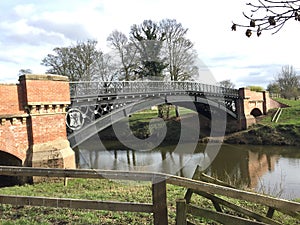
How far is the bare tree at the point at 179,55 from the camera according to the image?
92.3 feet

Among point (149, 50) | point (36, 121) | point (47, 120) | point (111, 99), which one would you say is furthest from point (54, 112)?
point (149, 50)

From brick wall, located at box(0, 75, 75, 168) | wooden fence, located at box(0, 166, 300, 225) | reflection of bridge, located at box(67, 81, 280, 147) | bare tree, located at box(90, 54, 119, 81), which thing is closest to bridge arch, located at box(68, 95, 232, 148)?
reflection of bridge, located at box(67, 81, 280, 147)

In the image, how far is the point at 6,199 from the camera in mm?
4082

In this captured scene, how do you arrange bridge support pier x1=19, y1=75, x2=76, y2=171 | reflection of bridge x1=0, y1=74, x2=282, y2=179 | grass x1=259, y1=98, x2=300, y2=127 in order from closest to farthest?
reflection of bridge x1=0, y1=74, x2=282, y2=179
bridge support pier x1=19, y1=75, x2=76, y2=171
grass x1=259, y1=98, x2=300, y2=127

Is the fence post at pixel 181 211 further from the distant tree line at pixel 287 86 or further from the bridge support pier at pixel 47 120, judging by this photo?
the distant tree line at pixel 287 86

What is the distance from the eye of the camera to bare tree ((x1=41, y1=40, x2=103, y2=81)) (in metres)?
29.2

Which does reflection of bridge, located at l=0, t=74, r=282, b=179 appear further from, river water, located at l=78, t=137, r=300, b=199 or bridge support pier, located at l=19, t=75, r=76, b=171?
river water, located at l=78, t=137, r=300, b=199

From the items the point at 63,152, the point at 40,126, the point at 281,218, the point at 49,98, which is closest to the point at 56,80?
the point at 49,98

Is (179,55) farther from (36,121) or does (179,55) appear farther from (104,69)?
(36,121)

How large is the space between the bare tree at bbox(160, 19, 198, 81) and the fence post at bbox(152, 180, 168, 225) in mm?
22982

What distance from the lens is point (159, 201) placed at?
137 inches

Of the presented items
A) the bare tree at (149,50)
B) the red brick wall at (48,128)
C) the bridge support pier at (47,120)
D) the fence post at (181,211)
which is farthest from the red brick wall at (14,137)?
the bare tree at (149,50)

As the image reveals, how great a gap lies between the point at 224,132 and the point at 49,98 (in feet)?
72.7

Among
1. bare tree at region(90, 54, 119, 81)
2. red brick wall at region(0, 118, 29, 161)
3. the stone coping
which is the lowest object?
red brick wall at region(0, 118, 29, 161)
